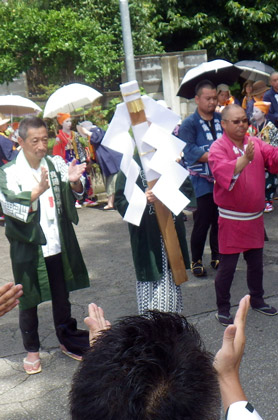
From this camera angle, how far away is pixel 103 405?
136cm

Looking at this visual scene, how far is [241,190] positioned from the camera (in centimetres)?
→ 463

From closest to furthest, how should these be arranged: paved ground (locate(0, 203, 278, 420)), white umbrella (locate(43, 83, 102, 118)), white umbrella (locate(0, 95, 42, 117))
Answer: paved ground (locate(0, 203, 278, 420))
white umbrella (locate(0, 95, 42, 117))
white umbrella (locate(43, 83, 102, 118))

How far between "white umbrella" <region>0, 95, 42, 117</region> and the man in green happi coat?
3982 mm

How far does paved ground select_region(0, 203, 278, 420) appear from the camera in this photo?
392 cm

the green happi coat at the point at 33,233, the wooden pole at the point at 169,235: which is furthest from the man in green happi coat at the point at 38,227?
the wooden pole at the point at 169,235

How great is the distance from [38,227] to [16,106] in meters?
4.73

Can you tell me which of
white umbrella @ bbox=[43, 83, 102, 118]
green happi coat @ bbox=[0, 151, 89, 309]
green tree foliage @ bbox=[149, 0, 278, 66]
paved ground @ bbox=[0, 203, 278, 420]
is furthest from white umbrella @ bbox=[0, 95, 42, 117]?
green tree foliage @ bbox=[149, 0, 278, 66]

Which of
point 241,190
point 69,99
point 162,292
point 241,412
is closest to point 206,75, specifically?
point 241,190

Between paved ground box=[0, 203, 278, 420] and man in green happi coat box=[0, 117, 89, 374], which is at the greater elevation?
man in green happi coat box=[0, 117, 89, 374]

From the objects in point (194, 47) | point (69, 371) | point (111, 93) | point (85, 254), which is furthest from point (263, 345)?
point (194, 47)

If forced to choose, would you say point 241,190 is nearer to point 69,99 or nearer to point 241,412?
point 241,412

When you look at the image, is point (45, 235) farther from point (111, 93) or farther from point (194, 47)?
point (194, 47)

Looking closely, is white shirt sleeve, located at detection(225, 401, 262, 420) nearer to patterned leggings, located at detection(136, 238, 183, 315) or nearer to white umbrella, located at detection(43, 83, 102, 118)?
patterned leggings, located at detection(136, 238, 183, 315)

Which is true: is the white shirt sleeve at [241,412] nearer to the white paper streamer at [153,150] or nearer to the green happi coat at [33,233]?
the white paper streamer at [153,150]
